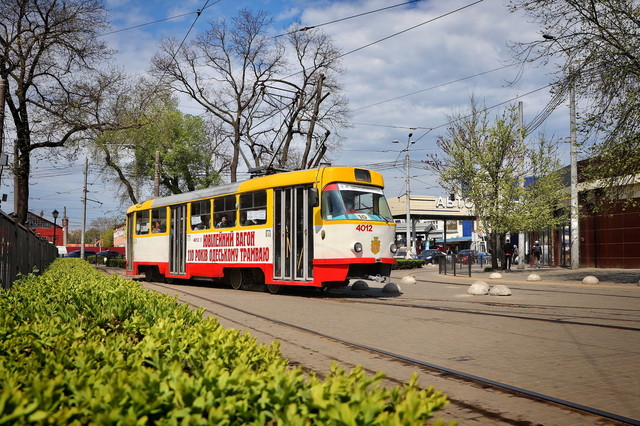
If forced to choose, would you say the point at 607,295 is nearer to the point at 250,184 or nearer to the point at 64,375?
the point at 250,184

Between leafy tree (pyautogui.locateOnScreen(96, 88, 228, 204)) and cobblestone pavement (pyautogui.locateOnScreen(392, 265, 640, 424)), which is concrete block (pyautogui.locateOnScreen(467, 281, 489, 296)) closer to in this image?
cobblestone pavement (pyautogui.locateOnScreen(392, 265, 640, 424))

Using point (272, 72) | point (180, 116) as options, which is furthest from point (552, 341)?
point (180, 116)

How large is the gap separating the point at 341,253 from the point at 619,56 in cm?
1131

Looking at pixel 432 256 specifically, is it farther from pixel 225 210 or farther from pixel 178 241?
pixel 225 210

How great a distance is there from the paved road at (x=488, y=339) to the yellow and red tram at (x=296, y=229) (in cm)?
90

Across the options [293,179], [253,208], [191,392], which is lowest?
[191,392]

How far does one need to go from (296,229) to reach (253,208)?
7.09 ft

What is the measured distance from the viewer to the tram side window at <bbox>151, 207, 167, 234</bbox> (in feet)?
73.2

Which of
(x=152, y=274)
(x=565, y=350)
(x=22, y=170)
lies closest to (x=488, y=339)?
(x=565, y=350)

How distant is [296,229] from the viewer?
15555 mm

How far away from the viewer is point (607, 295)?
1650 centimetres

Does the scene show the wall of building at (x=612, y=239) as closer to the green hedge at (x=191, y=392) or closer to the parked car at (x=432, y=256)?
the parked car at (x=432, y=256)

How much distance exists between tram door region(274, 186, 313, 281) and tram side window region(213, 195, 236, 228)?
2478 millimetres

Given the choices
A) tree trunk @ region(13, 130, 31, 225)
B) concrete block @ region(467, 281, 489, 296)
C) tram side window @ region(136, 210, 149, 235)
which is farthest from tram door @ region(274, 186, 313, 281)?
tree trunk @ region(13, 130, 31, 225)
